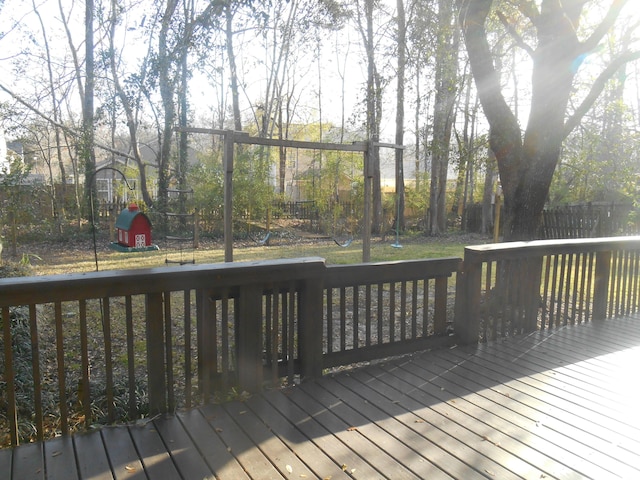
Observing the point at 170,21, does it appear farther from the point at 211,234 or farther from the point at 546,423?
the point at 211,234

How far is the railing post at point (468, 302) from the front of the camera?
3736 mm

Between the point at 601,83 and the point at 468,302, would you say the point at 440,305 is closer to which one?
the point at 468,302

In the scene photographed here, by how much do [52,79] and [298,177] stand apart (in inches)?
456

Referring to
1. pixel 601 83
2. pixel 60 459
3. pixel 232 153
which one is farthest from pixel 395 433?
pixel 232 153

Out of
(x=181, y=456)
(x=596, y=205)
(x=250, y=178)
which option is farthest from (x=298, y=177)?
(x=181, y=456)

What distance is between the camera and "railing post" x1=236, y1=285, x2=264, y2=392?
2.80 metres

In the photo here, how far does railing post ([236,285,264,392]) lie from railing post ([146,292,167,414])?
0.47m

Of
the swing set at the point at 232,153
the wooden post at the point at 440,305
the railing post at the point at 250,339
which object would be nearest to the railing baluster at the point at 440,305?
the wooden post at the point at 440,305

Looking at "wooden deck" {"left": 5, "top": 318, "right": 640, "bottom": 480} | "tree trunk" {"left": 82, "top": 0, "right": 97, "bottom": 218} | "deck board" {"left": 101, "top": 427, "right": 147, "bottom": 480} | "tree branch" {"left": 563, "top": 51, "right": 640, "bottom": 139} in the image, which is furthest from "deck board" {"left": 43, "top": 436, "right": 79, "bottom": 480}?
"tree trunk" {"left": 82, "top": 0, "right": 97, "bottom": 218}

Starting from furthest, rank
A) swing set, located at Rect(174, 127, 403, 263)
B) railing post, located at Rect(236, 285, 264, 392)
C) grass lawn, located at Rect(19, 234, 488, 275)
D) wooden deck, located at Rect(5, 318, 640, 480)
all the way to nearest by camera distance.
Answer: grass lawn, located at Rect(19, 234, 488, 275) < swing set, located at Rect(174, 127, 403, 263) < railing post, located at Rect(236, 285, 264, 392) < wooden deck, located at Rect(5, 318, 640, 480)

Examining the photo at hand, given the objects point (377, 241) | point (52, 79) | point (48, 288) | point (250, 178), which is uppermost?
point (52, 79)

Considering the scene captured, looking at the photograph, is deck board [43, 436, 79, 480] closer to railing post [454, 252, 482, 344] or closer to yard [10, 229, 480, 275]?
railing post [454, 252, 482, 344]

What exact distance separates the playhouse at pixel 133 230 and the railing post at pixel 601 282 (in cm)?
441

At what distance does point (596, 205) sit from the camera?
39.5ft
